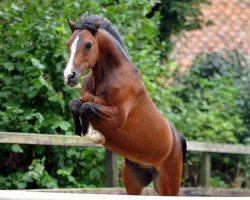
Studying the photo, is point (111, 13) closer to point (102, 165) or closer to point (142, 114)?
point (102, 165)

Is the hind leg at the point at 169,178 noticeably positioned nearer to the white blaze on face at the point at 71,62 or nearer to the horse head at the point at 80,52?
the horse head at the point at 80,52

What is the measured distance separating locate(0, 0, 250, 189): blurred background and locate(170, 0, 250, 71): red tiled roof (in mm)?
92

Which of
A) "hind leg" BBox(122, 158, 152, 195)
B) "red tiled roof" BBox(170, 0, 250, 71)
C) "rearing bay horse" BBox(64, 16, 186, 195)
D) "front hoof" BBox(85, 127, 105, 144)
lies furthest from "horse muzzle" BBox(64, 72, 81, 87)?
"red tiled roof" BBox(170, 0, 250, 71)

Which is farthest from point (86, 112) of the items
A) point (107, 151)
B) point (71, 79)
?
point (107, 151)

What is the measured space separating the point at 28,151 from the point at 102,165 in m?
0.72

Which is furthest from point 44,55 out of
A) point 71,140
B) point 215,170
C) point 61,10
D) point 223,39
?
point 223,39

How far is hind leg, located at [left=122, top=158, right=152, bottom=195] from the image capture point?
5.21 meters

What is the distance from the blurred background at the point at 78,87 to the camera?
695cm

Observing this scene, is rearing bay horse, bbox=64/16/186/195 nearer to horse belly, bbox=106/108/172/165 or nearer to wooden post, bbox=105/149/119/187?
horse belly, bbox=106/108/172/165

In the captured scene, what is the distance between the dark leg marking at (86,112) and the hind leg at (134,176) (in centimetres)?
101

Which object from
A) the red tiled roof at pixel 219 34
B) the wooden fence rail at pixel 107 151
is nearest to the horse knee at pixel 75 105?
the wooden fence rail at pixel 107 151

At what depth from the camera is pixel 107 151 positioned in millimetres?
6691

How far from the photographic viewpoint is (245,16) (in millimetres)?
11945

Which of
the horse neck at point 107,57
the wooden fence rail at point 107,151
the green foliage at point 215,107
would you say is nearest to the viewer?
the horse neck at point 107,57
